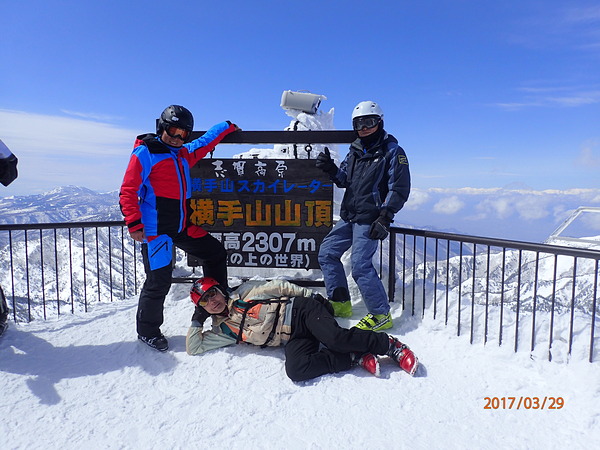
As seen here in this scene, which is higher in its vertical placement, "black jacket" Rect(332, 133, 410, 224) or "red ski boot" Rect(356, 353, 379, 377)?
"black jacket" Rect(332, 133, 410, 224)

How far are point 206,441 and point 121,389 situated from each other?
115 centimetres

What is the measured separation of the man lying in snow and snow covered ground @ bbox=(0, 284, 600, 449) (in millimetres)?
132

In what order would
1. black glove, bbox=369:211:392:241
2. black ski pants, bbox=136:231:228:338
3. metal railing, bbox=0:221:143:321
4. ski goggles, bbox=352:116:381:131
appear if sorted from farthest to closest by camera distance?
metal railing, bbox=0:221:143:321
ski goggles, bbox=352:116:381:131
black glove, bbox=369:211:392:241
black ski pants, bbox=136:231:228:338

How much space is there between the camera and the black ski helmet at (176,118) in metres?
3.70

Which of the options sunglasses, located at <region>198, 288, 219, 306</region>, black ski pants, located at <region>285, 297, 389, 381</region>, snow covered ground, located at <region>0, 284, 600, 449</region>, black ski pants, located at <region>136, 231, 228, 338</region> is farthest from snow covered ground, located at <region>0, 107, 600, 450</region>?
sunglasses, located at <region>198, 288, 219, 306</region>

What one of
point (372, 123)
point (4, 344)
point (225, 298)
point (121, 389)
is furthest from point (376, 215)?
point (4, 344)

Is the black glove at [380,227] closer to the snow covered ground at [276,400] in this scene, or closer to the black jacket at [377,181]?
the black jacket at [377,181]

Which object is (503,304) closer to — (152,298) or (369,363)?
(369,363)

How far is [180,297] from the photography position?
17.6 feet

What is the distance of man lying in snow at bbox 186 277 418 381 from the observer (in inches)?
128

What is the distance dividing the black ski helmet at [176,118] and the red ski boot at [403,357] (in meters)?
3.05

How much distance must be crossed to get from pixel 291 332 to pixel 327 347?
0.42 meters

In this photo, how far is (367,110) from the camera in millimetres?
4148

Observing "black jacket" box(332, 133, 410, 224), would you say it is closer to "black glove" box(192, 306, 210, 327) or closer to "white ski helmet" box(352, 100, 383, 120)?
"white ski helmet" box(352, 100, 383, 120)
